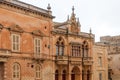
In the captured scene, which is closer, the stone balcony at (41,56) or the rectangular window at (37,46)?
the stone balcony at (41,56)

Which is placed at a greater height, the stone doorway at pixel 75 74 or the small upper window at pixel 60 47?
the small upper window at pixel 60 47

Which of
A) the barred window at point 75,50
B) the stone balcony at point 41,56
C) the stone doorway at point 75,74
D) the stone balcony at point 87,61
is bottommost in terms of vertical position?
the stone doorway at point 75,74

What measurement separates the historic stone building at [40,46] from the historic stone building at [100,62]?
6.66 feet

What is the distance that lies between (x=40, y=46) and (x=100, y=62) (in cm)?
1830

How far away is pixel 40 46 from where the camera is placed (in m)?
36.4

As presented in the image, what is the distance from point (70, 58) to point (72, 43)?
2.53 meters

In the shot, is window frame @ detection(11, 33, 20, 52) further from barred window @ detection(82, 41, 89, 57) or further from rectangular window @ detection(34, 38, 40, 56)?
barred window @ detection(82, 41, 89, 57)

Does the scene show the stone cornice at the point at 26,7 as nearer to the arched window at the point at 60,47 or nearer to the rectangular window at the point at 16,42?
the rectangular window at the point at 16,42

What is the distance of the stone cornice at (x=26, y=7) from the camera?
3186 cm

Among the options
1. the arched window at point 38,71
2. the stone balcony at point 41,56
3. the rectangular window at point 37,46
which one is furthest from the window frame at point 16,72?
the rectangular window at point 37,46

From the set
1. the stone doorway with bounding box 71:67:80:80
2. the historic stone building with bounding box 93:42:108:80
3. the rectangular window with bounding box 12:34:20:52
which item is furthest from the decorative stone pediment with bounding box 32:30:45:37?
the historic stone building with bounding box 93:42:108:80

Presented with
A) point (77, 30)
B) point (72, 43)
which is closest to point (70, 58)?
point (72, 43)

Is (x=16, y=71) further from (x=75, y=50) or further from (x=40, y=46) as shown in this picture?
(x=75, y=50)

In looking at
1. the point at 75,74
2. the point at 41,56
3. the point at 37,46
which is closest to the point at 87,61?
the point at 75,74
